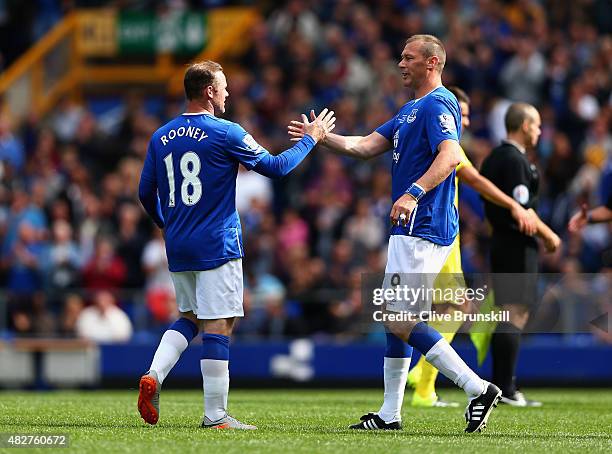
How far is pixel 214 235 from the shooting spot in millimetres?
8773

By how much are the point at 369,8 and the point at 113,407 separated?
43.5 ft

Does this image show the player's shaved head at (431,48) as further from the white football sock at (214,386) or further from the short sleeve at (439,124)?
the white football sock at (214,386)

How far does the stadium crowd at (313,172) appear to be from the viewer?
17.5m

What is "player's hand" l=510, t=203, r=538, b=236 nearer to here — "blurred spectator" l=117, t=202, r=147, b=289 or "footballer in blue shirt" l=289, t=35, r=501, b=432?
"footballer in blue shirt" l=289, t=35, r=501, b=432

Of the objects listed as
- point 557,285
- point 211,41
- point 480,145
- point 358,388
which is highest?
point 211,41

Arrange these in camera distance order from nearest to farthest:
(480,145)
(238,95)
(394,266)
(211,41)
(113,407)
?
(394,266), (113,407), (480,145), (238,95), (211,41)

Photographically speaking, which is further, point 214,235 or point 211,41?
point 211,41

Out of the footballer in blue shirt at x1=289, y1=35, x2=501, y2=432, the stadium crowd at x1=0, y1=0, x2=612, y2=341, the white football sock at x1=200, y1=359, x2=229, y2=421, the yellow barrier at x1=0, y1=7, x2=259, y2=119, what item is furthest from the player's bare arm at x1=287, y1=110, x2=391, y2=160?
the yellow barrier at x1=0, y1=7, x2=259, y2=119

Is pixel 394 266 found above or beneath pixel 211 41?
beneath

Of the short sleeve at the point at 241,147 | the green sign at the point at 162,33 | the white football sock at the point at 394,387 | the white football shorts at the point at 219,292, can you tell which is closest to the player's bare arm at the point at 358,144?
the short sleeve at the point at 241,147

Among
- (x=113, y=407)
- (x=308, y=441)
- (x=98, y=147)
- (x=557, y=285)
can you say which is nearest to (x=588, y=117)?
(x=557, y=285)

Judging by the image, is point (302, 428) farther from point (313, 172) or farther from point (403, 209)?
point (313, 172)

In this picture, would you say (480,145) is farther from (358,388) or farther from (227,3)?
(227,3)

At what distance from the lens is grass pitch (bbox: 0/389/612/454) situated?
774 cm
